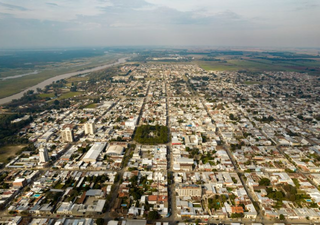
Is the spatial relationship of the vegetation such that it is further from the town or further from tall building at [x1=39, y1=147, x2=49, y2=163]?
tall building at [x1=39, y1=147, x2=49, y2=163]

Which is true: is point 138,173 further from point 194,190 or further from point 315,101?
point 315,101

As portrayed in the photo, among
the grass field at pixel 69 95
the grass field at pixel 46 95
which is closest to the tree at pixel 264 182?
the grass field at pixel 69 95

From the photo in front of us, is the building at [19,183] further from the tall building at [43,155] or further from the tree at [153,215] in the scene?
the tree at [153,215]

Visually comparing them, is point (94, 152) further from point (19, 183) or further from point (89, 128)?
point (19, 183)

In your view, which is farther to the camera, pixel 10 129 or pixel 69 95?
pixel 69 95

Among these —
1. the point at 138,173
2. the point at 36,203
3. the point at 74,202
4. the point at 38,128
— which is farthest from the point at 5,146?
the point at 138,173

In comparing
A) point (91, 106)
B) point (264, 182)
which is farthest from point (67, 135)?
point (264, 182)
